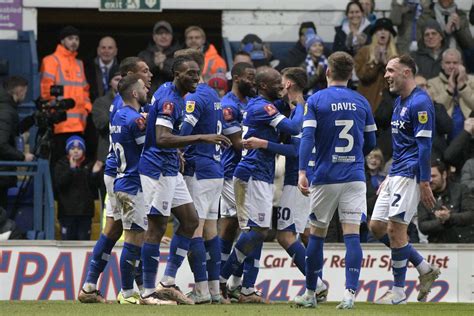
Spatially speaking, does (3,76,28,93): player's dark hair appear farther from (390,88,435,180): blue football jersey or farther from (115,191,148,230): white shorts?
(390,88,435,180): blue football jersey

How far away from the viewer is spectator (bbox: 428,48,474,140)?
21.0 meters

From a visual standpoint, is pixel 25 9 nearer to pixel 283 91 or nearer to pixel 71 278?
pixel 71 278

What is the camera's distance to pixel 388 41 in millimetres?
21391

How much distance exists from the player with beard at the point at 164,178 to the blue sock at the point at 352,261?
1.70 metres

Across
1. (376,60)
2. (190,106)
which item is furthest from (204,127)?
(376,60)

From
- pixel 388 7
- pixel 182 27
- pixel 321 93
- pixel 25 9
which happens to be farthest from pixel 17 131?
pixel 321 93

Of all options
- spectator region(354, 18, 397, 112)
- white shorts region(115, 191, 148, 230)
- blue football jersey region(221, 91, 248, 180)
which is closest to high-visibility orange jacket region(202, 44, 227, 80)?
spectator region(354, 18, 397, 112)

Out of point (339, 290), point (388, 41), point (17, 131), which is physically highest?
point (388, 41)

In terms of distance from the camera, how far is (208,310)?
14.1 metres

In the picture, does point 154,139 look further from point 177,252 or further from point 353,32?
point 353,32

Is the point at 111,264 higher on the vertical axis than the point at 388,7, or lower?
lower

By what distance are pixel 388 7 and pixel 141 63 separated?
8642mm

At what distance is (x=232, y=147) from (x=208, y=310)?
2953 millimetres

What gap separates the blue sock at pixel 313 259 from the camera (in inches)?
564
